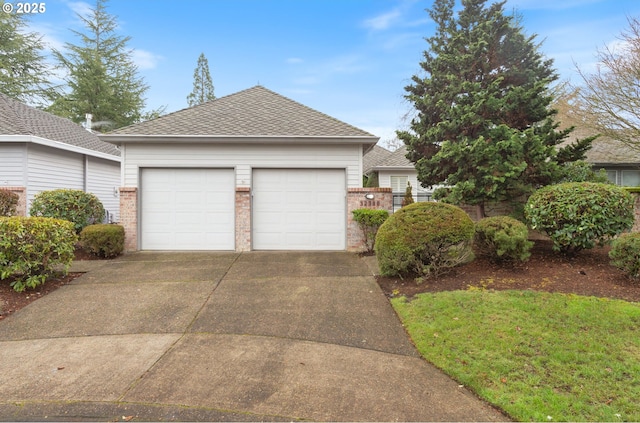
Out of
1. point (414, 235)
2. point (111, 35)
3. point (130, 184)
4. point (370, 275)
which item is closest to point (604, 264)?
point (414, 235)

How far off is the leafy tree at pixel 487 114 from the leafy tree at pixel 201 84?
2993 cm

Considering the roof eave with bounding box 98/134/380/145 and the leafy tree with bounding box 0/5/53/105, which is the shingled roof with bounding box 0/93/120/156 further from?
the leafy tree with bounding box 0/5/53/105

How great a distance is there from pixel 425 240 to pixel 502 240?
4.11 ft

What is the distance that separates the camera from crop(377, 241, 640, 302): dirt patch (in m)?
4.80

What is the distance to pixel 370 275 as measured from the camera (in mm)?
6410

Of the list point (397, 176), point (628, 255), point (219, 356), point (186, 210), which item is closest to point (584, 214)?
point (628, 255)

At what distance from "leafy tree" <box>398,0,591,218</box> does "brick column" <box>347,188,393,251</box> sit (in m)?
1.25

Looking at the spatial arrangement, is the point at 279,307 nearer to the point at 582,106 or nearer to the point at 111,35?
the point at 582,106

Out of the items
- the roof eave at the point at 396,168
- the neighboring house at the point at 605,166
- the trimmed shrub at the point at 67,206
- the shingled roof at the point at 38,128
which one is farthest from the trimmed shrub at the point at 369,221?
the shingled roof at the point at 38,128

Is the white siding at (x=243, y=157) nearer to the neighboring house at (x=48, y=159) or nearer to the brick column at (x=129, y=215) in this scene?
the brick column at (x=129, y=215)

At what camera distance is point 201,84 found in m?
33.8

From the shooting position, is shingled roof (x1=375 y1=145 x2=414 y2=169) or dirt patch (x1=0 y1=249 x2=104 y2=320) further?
shingled roof (x1=375 y1=145 x2=414 y2=169)

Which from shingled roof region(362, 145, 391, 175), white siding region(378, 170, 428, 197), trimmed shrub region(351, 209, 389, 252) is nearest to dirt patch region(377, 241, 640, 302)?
trimmed shrub region(351, 209, 389, 252)

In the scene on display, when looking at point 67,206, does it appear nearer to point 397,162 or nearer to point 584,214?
point 584,214
